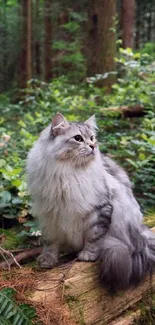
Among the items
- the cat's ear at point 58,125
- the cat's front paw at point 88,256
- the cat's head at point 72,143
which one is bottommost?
the cat's front paw at point 88,256

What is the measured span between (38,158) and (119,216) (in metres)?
0.75

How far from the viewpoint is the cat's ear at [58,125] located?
3.08 metres

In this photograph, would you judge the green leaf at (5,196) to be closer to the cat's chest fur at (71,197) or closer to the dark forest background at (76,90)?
the dark forest background at (76,90)

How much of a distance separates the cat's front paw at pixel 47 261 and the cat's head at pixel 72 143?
0.75 metres

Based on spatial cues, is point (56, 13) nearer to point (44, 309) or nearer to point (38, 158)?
point (38, 158)

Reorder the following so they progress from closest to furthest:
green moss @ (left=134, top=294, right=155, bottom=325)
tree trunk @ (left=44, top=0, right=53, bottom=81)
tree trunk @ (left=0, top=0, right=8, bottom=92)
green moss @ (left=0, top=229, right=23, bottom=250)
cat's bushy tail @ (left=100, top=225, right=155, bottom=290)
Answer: cat's bushy tail @ (left=100, top=225, right=155, bottom=290), green moss @ (left=134, top=294, right=155, bottom=325), green moss @ (left=0, top=229, right=23, bottom=250), tree trunk @ (left=0, top=0, right=8, bottom=92), tree trunk @ (left=44, top=0, right=53, bottom=81)

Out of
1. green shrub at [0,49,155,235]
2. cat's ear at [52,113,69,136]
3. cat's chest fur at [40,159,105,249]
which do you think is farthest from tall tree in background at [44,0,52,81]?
cat's chest fur at [40,159,105,249]

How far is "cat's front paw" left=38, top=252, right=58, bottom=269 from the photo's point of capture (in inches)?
125

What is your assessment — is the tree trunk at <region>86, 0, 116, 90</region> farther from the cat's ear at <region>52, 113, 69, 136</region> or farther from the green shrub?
the cat's ear at <region>52, 113, 69, 136</region>

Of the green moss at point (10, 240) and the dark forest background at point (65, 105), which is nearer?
the dark forest background at point (65, 105)

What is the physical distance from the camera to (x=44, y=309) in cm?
256

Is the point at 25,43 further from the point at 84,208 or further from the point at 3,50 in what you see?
the point at 84,208

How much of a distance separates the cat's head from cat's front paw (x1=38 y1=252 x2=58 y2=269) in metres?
0.75

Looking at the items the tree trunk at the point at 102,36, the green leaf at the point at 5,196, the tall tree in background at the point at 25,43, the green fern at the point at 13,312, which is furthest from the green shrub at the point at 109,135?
the tall tree in background at the point at 25,43
